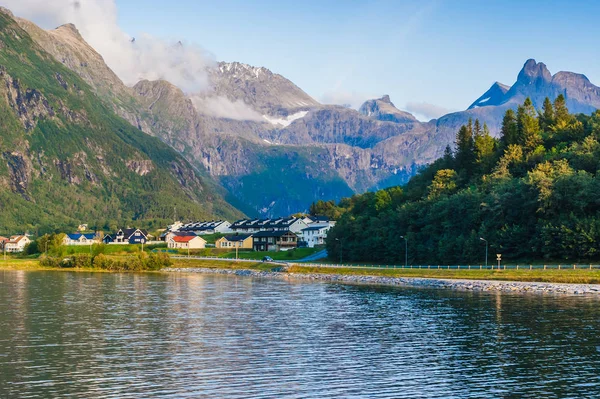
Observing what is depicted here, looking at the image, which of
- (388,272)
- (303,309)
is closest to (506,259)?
(388,272)

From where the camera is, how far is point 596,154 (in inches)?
5354

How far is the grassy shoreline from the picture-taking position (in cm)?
9656

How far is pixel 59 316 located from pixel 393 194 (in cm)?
12539

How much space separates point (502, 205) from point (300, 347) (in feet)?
284

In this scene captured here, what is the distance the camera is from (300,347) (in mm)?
47312

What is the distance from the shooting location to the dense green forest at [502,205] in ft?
372

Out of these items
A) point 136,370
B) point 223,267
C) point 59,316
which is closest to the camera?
point 136,370

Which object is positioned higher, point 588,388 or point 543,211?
point 543,211

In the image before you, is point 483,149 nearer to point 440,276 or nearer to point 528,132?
point 528,132

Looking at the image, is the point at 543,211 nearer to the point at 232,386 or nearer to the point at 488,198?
the point at 488,198

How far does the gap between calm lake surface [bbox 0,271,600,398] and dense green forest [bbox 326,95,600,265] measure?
3691cm

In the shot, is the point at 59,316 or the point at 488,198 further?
the point at 488,198

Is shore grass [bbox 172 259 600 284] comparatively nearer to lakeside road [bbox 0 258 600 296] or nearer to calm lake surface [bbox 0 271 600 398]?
lakeside road [bbox 0 258 600 296]

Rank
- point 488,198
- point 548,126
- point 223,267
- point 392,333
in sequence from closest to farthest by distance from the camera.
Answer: point 392,333
point 488,198
point 223,267
point 548,126
